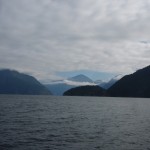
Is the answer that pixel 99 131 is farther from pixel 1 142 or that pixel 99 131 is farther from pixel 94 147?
pixel 1 142

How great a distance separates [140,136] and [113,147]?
1203 cm

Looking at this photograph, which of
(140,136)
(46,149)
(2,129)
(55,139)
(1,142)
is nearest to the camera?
(46,149)

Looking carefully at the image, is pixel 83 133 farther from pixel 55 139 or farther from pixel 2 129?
pixel 2 129

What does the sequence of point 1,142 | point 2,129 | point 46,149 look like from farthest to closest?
point 2,129
point 1,142
point 46,149

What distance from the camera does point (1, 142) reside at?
148ft

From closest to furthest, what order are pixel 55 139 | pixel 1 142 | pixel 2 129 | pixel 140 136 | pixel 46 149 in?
pixel 46 149 → pixel 1 142 → pixel 55 139 → pixel 140 136 → pixel 2 129

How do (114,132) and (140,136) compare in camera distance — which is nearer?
A: (140,136)

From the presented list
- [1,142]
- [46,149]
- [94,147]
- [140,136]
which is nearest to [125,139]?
[140,136]

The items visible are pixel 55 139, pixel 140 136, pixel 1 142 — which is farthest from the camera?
pixel 140 136

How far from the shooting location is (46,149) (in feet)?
136

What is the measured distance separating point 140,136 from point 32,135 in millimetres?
19783

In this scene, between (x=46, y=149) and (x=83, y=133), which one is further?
(x=83, y=133)

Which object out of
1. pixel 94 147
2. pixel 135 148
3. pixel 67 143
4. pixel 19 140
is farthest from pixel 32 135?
pixel 135 148

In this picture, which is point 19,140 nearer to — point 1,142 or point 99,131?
point 1,142
